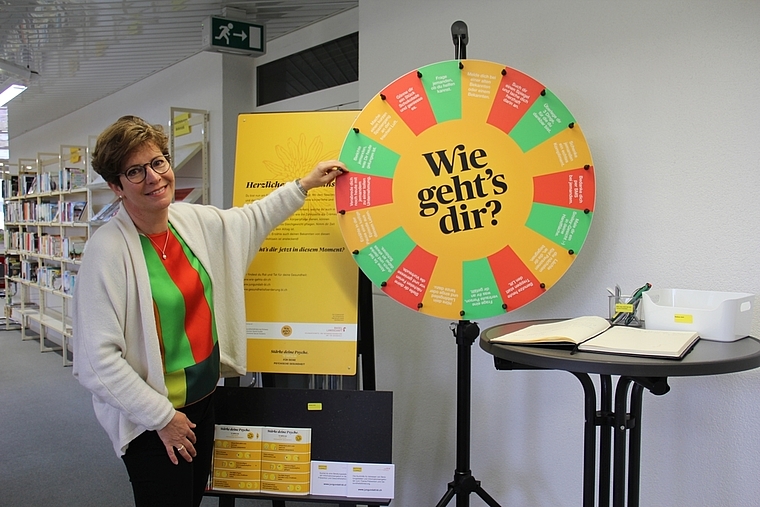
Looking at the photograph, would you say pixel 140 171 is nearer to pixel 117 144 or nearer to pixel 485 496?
pixel 117 144

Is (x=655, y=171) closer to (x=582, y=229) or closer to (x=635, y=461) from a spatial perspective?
(x=582, y=229)

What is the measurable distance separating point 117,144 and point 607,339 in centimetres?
125

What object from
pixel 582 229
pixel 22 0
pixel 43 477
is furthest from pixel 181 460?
pixel 22 0

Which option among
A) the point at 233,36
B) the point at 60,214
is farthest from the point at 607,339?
the point at 60,214

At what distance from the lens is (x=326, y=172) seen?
1814 mm

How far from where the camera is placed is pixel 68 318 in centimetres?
625

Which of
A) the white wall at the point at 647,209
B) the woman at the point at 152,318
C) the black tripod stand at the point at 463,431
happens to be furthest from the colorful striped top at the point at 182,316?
the white wall at the point at 647,209

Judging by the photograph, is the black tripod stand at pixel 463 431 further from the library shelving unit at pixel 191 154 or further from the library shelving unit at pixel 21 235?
the library shelving unit at pixel 21 235

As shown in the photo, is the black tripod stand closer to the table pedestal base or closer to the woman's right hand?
the table pedestal base

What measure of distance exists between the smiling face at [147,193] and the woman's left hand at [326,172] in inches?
16.2

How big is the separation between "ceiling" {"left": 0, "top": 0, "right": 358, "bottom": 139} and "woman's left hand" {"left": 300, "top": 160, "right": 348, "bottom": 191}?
2155mm

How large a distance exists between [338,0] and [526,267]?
8.18 ft

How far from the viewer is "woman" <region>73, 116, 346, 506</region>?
4.91 ft

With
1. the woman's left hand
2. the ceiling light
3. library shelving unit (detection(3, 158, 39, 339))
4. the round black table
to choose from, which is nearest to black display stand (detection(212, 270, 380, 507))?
the round black table
